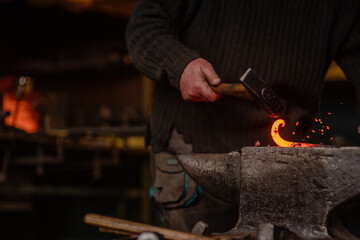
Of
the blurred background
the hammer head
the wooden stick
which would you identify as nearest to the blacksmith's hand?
the hammer head

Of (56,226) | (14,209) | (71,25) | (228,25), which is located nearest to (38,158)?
(14,209)

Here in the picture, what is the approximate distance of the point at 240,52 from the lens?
1.59m

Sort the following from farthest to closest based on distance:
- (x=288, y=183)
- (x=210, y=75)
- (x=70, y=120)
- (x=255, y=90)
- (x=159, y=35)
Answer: (x=70, y=120)
(x=159, y=35)
(x=210, y=75)
(x=255, y=90)
(x=288, y=183)

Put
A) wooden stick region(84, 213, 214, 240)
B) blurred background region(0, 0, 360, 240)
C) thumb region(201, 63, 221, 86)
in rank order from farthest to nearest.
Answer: blurred background region(0, 0, 360, 240) < thumb region(201, 63, 221, 86) < wooden stick region(84, 213, 214, 240)

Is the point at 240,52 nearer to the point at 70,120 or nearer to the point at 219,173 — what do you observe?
the point at 219,173

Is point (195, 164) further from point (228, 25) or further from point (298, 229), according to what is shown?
point (228, 25)

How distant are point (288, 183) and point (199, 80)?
1.51ft

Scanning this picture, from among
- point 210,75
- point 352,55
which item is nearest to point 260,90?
point 210,75

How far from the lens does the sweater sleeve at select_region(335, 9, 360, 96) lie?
1.73 meters

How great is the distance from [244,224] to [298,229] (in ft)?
0.47

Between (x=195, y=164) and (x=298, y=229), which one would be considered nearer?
(x=298, y=229)

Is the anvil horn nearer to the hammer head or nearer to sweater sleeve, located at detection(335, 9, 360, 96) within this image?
the hammer head

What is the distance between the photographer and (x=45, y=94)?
524 cm

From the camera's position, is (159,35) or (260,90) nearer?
(260,90)
